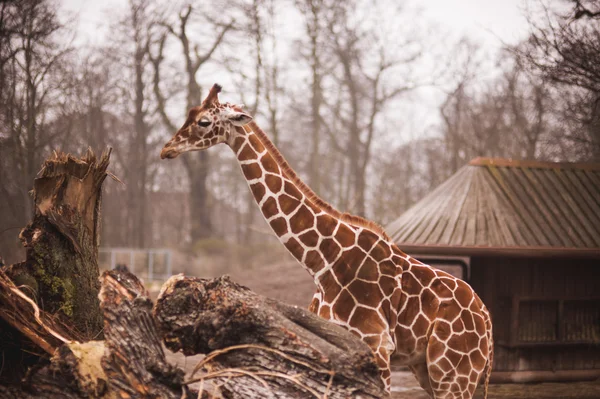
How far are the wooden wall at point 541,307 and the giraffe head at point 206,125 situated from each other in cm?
532

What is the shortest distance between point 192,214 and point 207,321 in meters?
22.5

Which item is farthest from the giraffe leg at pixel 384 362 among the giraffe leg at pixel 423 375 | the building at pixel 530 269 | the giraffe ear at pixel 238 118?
the building at pixel 530 269

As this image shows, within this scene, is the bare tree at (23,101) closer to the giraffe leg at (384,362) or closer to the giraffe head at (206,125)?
the giraffe head at (206,125)

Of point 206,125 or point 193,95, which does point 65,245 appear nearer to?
point 206,125

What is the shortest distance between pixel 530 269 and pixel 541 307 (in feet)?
1.79

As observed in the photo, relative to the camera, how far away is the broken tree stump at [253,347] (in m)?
2.76

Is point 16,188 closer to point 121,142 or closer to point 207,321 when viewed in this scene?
point 207,321

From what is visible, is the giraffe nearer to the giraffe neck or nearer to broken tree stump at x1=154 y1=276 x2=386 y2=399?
the giraffe neck

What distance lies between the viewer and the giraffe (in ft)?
13.0

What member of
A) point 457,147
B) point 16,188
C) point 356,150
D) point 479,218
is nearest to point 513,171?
point 479,218

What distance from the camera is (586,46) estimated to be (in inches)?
282

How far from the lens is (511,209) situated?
8.05 metres

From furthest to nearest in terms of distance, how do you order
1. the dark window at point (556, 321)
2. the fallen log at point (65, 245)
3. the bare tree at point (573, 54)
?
the dark window at point (556, 321) < the bare tree at point (573, 54) < the fallen log at point (65, 245)

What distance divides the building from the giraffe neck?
12.5 ft
